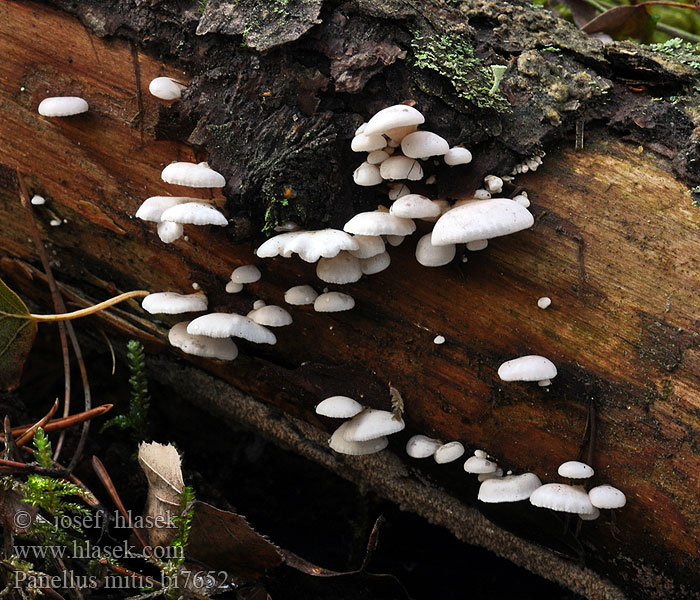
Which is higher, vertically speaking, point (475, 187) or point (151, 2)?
point (151, 2)

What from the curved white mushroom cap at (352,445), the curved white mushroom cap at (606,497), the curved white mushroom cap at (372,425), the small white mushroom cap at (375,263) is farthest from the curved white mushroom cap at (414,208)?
the curved white mushroom cap at (606,497)

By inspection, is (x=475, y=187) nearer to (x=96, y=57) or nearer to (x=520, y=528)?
(x=520, y=528)

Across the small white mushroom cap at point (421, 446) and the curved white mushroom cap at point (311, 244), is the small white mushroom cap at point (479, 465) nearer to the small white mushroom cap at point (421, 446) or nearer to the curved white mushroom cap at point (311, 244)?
the small white mushroom cap at point (421, 446)

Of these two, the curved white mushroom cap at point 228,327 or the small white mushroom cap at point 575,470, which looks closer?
the small white mushroom cap at point 575,470

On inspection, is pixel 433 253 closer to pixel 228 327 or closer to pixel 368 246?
pixel 368 246

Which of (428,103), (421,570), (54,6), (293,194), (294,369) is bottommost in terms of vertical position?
(421,570)

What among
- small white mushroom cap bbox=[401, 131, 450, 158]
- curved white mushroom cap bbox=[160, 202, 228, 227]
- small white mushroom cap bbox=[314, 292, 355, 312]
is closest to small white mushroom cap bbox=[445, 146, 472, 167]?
small white mushroom cap bbox=[401, 131, 450, 158]

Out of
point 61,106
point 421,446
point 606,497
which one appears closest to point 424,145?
point 421,446

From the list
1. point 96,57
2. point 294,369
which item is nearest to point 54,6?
point 96,57
